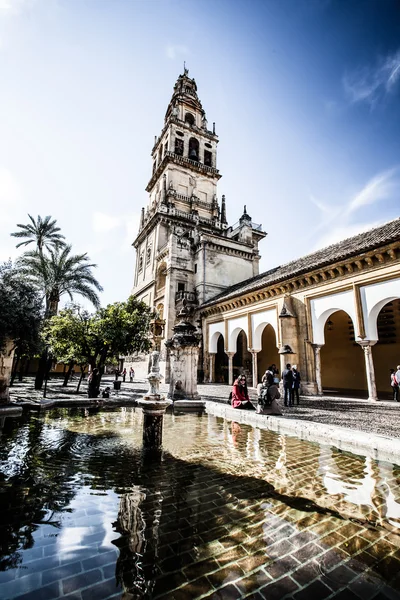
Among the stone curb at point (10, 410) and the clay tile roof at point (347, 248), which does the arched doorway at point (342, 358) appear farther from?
the stone curb at point (10, 410)

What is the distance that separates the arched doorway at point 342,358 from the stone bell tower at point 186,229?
9.97 meters

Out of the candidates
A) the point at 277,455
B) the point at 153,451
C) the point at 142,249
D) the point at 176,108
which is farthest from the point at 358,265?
the point at 176,108

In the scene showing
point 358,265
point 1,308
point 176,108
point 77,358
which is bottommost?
point 77,358

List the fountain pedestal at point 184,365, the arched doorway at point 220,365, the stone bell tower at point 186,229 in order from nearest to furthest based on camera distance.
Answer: the fountain pedestal at point 184,365 → the arched doorway at point 220,365 → the stone bell tower at point 186,229

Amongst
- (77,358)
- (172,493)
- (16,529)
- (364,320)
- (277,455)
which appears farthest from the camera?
(77,358)

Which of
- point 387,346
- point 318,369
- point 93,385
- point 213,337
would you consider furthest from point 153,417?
point 213,337

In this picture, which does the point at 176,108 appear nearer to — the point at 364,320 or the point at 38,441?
the point at 364,320

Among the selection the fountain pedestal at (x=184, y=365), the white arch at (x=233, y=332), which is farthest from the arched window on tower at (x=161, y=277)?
the fountain pedestal at (x=184, y=365)

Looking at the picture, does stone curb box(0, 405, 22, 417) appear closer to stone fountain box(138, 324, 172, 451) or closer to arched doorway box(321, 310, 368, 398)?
stone fountain box(138, 324, 172, 451)

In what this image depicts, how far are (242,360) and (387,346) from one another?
10.6 m

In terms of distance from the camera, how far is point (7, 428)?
21.6 feet

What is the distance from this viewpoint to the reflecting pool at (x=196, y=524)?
203 cm

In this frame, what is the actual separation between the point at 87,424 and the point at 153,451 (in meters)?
3.18

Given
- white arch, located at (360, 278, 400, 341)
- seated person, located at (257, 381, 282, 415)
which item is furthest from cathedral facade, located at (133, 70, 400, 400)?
seated person, located at (257, 381, 282, 415)
